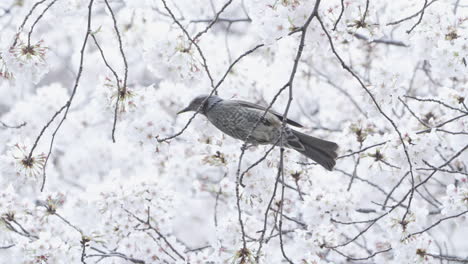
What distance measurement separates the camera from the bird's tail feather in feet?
10.1

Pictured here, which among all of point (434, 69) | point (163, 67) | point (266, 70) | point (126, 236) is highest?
point (266, 70)

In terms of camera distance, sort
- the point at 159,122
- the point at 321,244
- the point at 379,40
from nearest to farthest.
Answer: the point at 159,122
the point at 321,244
the point at 379,40

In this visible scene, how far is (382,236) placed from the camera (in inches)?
163

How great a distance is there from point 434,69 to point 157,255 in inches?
76.1

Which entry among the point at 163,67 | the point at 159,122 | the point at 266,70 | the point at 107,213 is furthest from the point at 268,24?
the point at 266,70

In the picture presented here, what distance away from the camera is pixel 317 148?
312 centimetres

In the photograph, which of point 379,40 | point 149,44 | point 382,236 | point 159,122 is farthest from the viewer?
point 382,236

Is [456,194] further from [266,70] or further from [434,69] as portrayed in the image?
[266,70]

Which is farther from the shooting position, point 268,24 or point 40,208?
point 40,208

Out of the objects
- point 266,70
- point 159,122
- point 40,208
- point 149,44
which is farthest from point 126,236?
point 266,70

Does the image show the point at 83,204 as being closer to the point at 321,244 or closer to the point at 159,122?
the point at 159,122

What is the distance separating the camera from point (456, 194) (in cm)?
294

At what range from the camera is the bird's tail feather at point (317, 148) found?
3.08 metres

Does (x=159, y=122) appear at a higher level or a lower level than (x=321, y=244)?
higher
